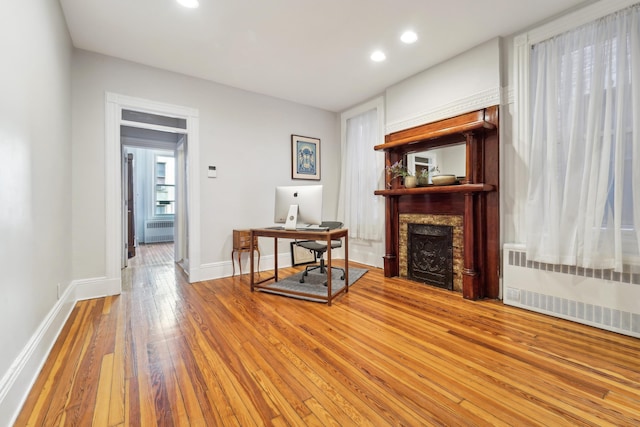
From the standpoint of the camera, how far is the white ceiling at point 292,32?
2436mm

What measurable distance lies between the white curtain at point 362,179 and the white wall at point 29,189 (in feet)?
12.1

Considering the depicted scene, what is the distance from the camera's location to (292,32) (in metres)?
2.79

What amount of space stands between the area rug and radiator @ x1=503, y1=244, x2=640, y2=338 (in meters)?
1.77

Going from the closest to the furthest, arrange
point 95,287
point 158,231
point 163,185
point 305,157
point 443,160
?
point 95,287
point 443,160
point 305,157
point 158,231
point 163,185

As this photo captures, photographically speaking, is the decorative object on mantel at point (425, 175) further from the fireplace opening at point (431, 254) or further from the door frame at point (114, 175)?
the door frame at point (114, 175)

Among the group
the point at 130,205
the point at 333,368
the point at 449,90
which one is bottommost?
the point at 333,368

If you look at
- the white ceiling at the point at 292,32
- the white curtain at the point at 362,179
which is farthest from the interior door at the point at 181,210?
the white curtain at the point at 362,179

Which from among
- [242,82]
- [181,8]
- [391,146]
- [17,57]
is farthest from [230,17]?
[391,146]

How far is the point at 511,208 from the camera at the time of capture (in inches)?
114

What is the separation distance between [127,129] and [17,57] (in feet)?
10.6

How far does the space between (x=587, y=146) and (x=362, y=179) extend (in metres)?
2.75

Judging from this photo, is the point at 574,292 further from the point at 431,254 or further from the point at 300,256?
the point at 300,256

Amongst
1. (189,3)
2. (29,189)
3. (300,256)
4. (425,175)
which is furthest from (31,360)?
(425,175)

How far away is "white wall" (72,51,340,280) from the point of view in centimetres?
308
